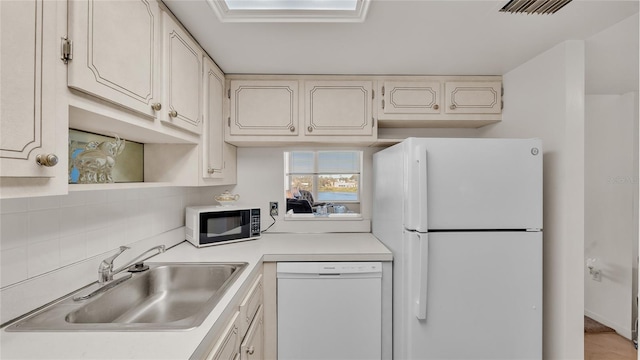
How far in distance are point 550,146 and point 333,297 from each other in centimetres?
157

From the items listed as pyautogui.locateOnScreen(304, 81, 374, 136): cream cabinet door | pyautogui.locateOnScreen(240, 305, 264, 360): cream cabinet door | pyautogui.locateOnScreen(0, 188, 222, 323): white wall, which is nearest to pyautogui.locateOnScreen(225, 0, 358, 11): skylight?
pyautogui.locateOnScreen(304, 81, 374, 136): cream cabinet door

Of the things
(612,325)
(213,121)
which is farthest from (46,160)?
(612,325)

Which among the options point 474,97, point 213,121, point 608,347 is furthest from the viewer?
point 608,347

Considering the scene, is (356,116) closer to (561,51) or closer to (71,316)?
(561,51)

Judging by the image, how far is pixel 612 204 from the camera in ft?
8.48

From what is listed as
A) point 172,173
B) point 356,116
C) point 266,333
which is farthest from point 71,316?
point 356,116

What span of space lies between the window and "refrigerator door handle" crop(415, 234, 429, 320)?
1109 mm

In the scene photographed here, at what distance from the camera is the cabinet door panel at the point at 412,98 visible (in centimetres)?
217

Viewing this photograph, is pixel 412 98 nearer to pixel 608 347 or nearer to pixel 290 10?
pixel 290 10

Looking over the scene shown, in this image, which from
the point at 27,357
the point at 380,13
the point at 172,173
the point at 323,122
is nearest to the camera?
the point at 27,357

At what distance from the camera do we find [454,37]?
1.58m

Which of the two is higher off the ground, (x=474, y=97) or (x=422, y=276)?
(x=474, y=97)

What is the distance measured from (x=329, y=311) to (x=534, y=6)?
6.20 ft

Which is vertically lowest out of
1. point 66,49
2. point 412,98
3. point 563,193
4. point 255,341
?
point 255,341
